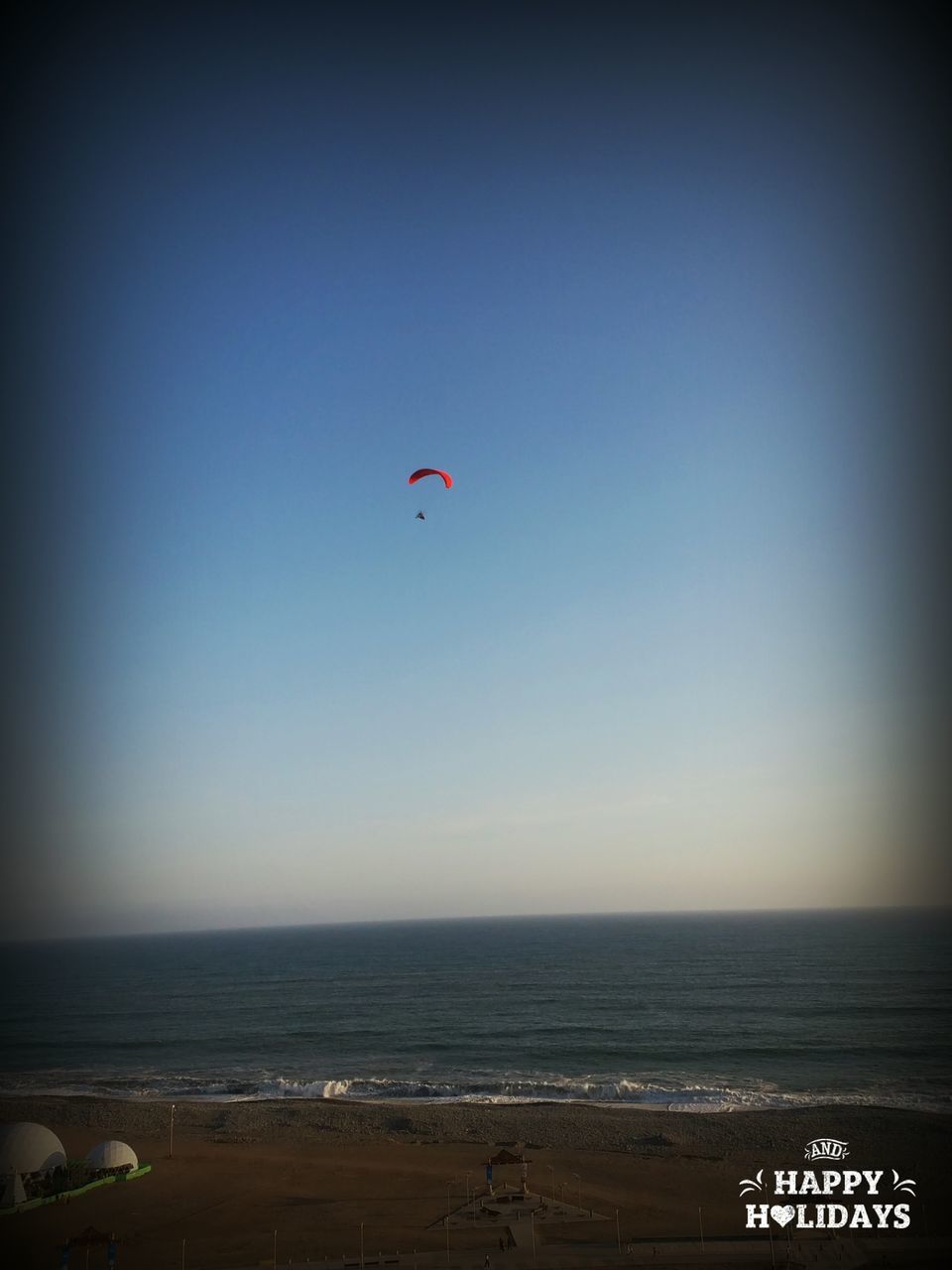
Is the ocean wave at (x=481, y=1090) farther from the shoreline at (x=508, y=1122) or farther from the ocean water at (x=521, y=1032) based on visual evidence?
the shoreline at (x=508, y=1122)

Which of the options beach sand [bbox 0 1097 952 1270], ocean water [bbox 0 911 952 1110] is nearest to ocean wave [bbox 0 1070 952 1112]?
ocean water [bbox 0 911 952 1110]

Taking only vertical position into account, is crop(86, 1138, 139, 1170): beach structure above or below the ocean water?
above

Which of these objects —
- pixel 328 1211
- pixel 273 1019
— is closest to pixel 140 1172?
pixel 328 1211

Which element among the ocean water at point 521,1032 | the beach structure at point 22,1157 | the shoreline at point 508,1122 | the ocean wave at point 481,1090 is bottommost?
the ocean water at point 521,1032

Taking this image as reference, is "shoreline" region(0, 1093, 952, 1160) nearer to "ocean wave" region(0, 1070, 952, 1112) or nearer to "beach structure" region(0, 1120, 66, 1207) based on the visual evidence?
"ocean wave" region(0, 1070, 952, 1112)

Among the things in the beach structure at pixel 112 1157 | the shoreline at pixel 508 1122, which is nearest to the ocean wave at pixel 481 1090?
the shoreline at pixel 508 1122

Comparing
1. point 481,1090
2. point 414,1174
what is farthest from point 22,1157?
point 481,1090
